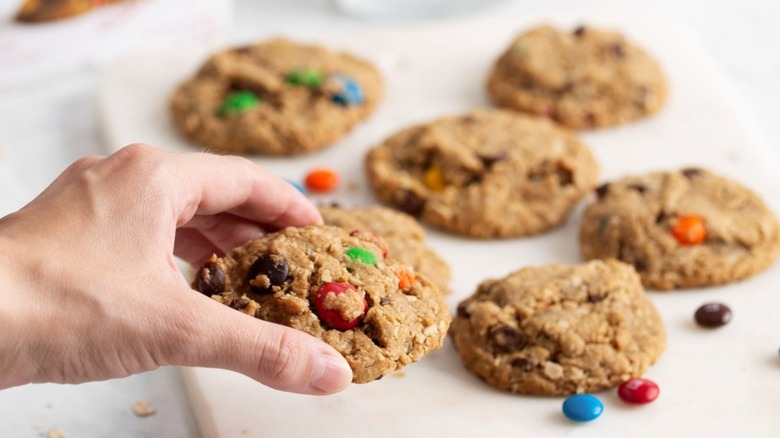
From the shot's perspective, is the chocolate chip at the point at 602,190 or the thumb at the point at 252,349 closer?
the thumb at the point at 252,349

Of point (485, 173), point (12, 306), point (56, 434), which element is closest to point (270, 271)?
point (12, 306)

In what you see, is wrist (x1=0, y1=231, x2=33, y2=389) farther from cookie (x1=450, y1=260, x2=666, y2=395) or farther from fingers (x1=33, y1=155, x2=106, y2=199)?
cookie (x1=450, y1=260, x2=666, y2=395)

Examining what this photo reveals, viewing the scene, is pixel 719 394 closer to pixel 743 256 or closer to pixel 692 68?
pixel 743 256

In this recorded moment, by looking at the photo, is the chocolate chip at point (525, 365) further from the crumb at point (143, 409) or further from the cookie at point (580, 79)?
the cookie at point (580, 79)

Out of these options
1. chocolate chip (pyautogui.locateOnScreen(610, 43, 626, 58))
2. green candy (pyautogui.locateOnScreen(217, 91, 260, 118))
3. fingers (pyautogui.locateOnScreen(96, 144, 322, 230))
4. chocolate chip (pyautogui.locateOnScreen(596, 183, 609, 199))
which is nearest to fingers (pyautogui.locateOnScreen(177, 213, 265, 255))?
fingers (pyautogui.locateOnScreen(96, 144, 322, 230))

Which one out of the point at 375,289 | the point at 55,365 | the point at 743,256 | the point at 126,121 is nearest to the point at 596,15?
the point at 743,256

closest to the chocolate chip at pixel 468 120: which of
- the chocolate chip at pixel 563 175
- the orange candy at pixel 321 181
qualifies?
the chocolate chip at pixel 563 175
